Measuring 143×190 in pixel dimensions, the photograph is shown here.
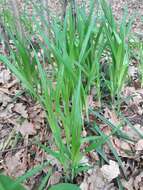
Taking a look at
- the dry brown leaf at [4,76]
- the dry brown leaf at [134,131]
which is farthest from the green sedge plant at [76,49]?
the dry brown leaf at [4,76]

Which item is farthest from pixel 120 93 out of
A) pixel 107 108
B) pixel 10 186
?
pixel 10 186

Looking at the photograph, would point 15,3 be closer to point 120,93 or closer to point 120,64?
point 120,64

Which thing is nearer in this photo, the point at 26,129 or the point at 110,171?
the point at 110,171

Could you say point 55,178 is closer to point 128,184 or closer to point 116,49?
point 128,184

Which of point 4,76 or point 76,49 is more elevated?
point 76,49

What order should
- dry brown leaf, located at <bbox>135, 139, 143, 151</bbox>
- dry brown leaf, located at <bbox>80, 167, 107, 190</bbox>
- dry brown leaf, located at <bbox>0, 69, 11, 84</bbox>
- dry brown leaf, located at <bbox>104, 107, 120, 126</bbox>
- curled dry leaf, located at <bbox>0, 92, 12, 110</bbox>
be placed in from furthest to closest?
dry brown leaf, located at <bbox>0, 69, 11, 84</bbox> → curled dry leaf, located at <bbox>0, 92, 12, 110</bbox> → dry brown leaf, located at <bbox>104, 107, 120, 126</bbox> → dry brown leaf, located at <bbox>135, 139, 143, 151</bbox> → dry brown leaf, located at <bbox>80, 167, 107, 190</bbox>

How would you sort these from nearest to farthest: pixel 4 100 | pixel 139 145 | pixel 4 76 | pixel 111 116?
pixel 139 145
pixel 111 116
pixel 4 100
pixel 4 76

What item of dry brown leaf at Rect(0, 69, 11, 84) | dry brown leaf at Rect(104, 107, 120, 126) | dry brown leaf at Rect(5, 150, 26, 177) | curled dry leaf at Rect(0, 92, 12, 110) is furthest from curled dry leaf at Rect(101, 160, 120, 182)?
dry brown leaf at Rect(0, 69, 11, 84)

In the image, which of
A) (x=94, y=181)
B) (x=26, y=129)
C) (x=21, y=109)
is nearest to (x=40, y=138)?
(x=26, y=129)

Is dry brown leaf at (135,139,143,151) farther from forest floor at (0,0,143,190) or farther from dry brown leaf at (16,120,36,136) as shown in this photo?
dry brown leaf at (16,120,36,136)
